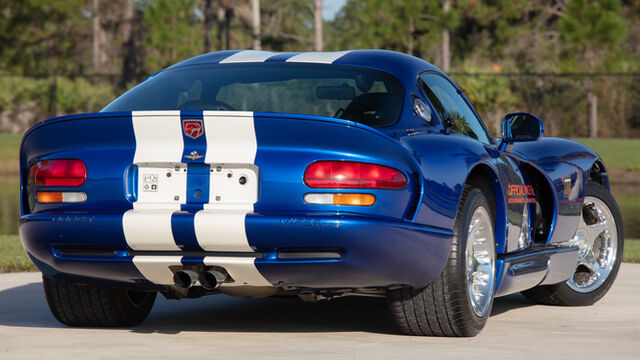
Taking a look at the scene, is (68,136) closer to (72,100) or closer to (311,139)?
(311,139)

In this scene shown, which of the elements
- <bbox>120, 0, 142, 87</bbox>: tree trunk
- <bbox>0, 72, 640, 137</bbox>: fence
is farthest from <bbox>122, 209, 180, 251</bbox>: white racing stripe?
<bbox>120, 0, 142, 87</bbox>: tree trunk

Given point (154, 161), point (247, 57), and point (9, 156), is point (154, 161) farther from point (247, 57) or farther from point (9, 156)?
point (9, 156)

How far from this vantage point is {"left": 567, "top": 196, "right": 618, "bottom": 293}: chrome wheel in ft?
→ 21.4

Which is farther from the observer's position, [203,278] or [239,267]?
[203,278]

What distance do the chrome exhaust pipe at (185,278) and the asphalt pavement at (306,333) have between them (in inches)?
11.3

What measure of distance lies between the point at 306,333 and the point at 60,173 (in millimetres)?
1398

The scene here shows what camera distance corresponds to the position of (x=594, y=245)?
6.71 metres

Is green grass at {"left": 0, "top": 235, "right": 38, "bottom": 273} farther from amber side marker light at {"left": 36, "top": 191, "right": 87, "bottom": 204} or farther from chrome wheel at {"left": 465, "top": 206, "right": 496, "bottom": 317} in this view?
chrome wheel at {"left": 465, "top": 206, "right": 496, "bottom": 317}

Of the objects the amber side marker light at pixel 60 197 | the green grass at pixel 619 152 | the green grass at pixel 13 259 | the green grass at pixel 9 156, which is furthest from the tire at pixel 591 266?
the green grass at pixel 9 156

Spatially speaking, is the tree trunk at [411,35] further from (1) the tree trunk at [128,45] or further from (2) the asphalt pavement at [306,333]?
(2) the asphalt pavement at [306,333]

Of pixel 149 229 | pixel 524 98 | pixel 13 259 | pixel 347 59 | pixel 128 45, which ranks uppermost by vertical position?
pixel 128 45

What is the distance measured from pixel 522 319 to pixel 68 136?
2700 mm

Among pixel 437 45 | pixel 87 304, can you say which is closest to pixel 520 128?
pixel 87 304

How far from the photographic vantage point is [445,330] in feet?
15.4
